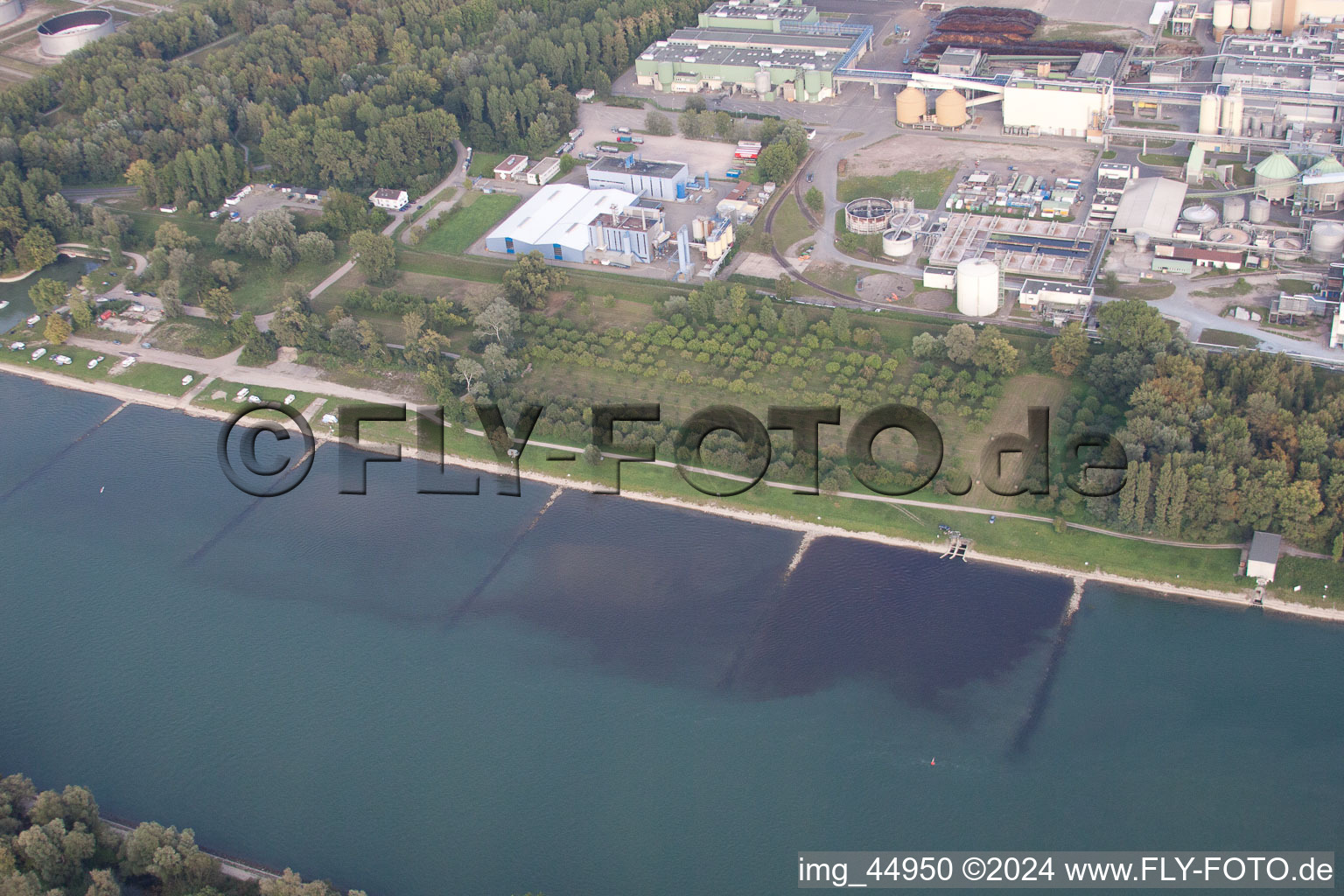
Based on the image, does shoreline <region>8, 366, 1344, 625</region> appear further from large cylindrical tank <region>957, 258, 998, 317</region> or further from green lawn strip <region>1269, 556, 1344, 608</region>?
large cylindrical tank <region>957, 258, 998, 317</region>

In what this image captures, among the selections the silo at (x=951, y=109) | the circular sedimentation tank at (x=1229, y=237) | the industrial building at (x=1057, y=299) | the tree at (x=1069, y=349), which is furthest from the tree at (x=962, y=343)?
the silo at (x=951, y=109)

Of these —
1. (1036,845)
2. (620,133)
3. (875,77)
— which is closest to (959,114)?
(875,77)

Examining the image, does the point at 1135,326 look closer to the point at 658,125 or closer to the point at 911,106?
the point at 911,106

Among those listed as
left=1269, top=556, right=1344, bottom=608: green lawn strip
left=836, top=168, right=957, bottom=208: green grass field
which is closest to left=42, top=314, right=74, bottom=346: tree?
left=836, top=168, right=957, bottom=208: green grass field

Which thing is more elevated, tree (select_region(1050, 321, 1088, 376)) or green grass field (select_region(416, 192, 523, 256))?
green grass field (select_region(416, 192, 523, 256))

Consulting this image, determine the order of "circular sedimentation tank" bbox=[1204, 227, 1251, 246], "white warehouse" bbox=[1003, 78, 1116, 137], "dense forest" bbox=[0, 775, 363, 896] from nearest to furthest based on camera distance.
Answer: "dense forest" bbox=[0, 775, 363, 896], "circular sedimentation tank" bbox=[1204, 227, 1251, 246], "white warehouse" bbox=[1003, 78, 1116, 137]

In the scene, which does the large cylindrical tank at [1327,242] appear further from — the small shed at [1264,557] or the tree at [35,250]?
the tree at [35,250]

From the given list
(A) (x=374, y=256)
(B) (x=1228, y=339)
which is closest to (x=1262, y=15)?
(B) (x=1228, y=339)
